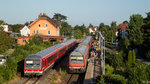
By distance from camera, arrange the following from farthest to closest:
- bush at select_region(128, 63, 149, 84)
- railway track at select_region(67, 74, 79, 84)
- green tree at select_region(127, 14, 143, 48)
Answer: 1. green tree at select_region(127, 14, 143, 48)
2. railway track at select_region(67, 74, 79, 84)
3. bush at select_region(128, 63, 149, 84)

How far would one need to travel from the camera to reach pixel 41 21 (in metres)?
58.0

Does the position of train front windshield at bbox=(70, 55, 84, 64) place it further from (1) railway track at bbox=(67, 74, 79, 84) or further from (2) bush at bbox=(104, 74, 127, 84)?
(2) bush at bbox=(104, 74, 127, 84)

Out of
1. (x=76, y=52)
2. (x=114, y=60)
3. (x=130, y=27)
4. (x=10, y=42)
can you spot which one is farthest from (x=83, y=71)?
(x=130, y=27)

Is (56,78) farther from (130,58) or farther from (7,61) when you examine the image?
(130,58)

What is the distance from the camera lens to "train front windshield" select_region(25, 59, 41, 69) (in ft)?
58.7

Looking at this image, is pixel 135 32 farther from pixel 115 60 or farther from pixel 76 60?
pixel 76 60

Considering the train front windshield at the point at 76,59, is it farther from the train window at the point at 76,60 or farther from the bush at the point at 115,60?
the bush at the point at 115,60

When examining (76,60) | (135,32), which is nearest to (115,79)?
(76,60)

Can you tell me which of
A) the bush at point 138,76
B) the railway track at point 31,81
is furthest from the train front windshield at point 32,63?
the bush at point 138,76

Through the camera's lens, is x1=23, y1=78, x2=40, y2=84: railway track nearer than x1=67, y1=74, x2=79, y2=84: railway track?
Yes

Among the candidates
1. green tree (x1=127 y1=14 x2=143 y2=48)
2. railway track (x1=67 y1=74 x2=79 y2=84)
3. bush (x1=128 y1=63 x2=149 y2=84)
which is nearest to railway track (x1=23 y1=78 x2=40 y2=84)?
railway track (x1=67 y1=74 x2=79 y2=84)

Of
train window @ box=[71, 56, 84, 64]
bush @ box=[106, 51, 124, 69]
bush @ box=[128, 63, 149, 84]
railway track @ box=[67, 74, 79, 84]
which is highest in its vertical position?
bush @ box=[128, 63, 149, 84]

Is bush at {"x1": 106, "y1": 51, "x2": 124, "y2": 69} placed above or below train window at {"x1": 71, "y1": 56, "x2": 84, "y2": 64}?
below

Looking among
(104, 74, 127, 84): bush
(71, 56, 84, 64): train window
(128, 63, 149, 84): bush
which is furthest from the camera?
(71, 56, 84, 64): train window
